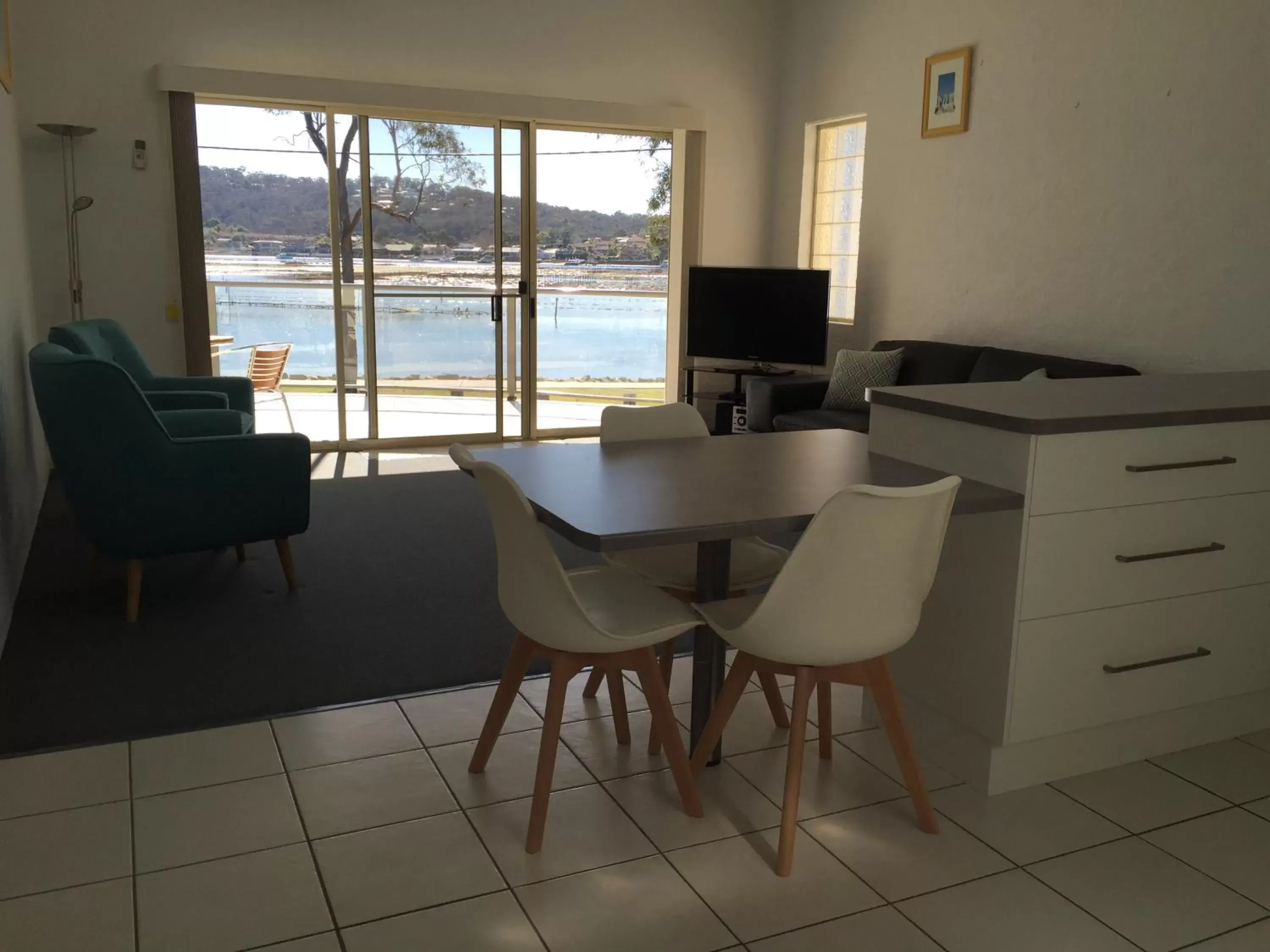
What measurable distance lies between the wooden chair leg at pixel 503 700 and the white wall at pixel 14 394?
172 centimetres

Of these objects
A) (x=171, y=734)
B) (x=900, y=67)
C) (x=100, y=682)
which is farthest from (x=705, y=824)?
(x=900, y=67)

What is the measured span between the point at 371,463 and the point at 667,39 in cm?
335

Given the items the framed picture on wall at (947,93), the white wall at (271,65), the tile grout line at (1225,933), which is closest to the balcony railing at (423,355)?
the white wall at (271,65)

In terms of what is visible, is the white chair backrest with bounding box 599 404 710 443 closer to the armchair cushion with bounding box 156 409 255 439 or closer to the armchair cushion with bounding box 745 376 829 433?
the armchair cushion with bounding box 156 409 255 439

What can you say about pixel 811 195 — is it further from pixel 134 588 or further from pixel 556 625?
pixel 556 625

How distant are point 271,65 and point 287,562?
11.4 feet

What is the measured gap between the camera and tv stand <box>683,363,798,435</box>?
6.55 metres

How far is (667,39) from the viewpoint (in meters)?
6.73

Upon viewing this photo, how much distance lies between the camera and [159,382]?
5051mm

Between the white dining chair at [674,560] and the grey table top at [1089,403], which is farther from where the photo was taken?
the white dining chair at [674,560]

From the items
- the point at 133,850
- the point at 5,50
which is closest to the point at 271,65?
the point at 5,50

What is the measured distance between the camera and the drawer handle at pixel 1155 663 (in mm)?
2480

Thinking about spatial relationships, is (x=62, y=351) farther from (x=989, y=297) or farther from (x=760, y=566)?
(x=989, y=297)

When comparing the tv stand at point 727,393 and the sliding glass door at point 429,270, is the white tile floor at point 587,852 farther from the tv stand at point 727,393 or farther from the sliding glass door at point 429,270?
the sliding glass door at point 429,270
